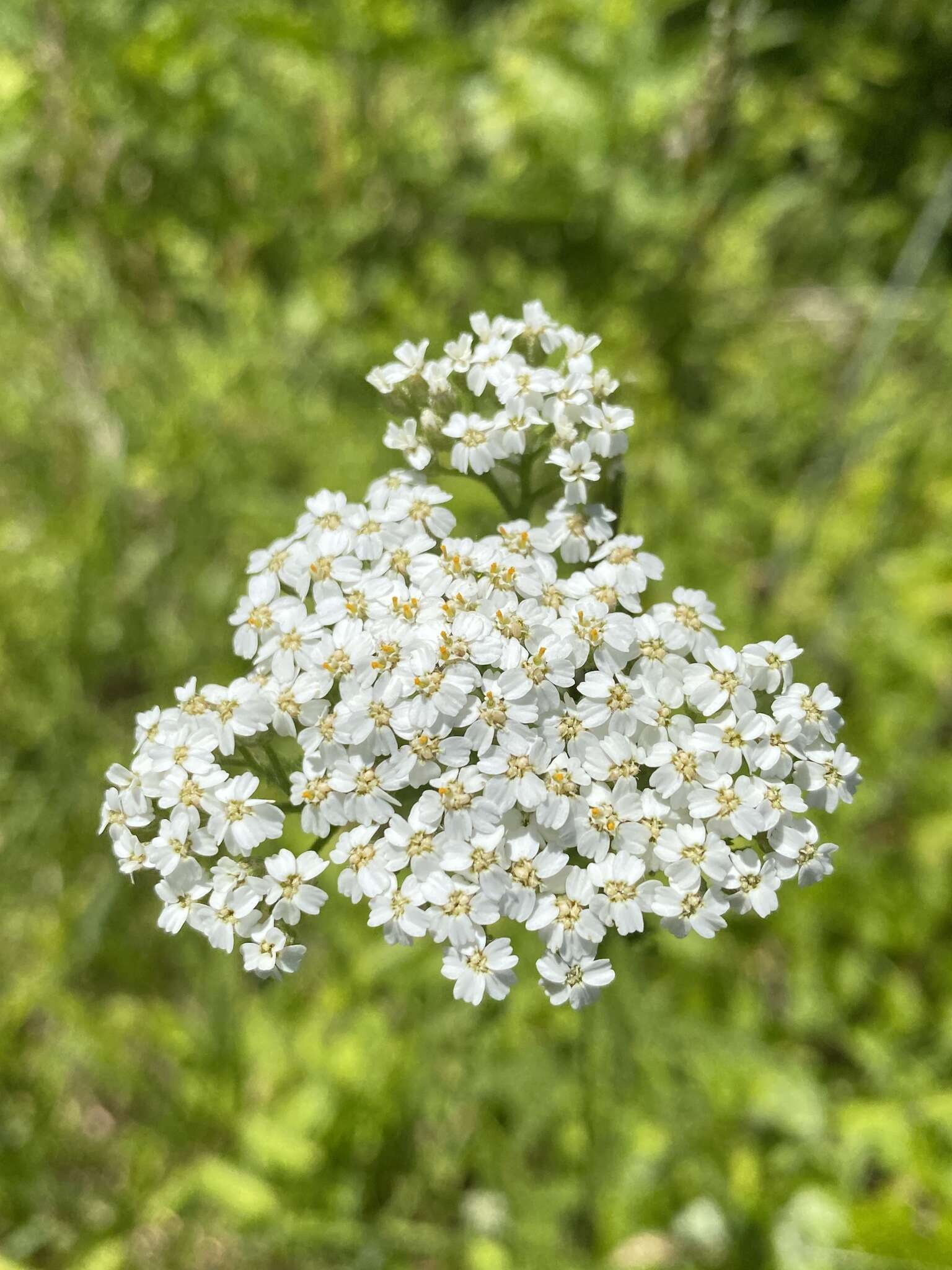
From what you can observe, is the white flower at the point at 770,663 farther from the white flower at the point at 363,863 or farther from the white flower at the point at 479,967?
the white flower at the point at 363,863

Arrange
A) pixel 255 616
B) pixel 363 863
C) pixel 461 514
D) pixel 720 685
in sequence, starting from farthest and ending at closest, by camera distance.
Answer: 1. pixel 461 514
2. pixel 255 616
3. pixel 720 685
4. pixel 363 863

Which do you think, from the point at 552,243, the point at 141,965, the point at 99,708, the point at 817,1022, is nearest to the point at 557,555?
the point at 817,1022

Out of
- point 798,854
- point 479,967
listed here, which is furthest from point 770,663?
point 479,967

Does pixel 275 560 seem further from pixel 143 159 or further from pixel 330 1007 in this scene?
pixel 143 159

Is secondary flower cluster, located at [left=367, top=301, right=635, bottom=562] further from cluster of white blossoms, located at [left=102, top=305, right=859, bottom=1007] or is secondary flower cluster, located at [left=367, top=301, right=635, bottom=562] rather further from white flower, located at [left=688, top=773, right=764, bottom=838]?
white flower, located at [left=688, top=773, right=764, bottom=838]

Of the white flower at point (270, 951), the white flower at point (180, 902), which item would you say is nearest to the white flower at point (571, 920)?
the white flower at point (270, 951)

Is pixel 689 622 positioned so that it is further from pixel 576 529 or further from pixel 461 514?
pixel 461 514

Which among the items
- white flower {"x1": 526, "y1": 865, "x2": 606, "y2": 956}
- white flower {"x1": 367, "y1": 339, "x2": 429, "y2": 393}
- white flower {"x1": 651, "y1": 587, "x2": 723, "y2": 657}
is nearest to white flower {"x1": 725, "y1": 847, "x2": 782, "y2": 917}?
white flower {"x1": 526, "y1": 865, "x2": 606, "y2": 956}
